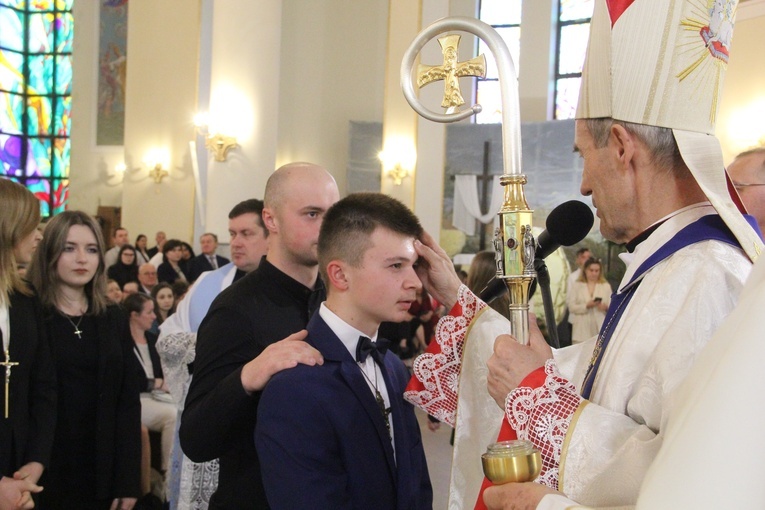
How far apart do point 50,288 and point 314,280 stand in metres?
1.44

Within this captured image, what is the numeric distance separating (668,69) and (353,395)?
1.06 m

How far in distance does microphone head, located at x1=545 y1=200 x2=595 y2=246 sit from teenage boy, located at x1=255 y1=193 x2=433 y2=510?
0.42m

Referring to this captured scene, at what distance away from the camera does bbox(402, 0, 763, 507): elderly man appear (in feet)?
4.80

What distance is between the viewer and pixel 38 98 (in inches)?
772

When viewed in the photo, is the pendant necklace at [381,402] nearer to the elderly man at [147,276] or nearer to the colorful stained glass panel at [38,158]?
the elderly man at [147,276]

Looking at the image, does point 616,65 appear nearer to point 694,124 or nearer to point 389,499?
point 694,124

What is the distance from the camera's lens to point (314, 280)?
276 cm

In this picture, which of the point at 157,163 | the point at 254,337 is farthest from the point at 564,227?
the point at 157,163

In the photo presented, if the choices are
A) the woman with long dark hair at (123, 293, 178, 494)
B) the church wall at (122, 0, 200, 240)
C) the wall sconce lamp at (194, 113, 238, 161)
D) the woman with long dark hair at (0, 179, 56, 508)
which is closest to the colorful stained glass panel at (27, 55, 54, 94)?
the church wall at (122, 0, 200, 240)

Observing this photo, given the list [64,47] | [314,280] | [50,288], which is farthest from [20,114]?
[314,280]

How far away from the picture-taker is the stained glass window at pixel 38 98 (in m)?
19.3

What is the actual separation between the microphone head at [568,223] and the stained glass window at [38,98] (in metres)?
19.0

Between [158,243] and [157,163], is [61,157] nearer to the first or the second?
[157,163]

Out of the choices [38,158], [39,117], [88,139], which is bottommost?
[38,158]
